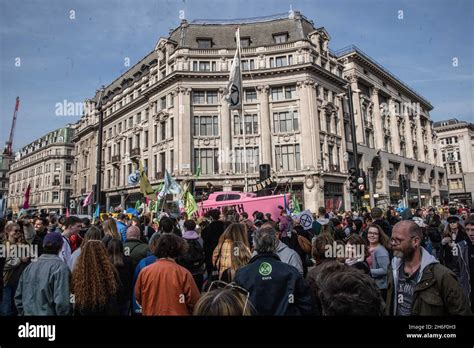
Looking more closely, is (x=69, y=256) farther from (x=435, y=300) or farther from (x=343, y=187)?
(x=343, y=187)

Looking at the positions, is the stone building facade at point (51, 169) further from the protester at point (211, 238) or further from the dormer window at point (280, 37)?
the protester at point (211, 238)

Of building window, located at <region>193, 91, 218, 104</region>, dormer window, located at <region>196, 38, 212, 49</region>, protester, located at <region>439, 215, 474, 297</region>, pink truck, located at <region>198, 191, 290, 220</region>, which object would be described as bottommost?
protester, located at <region>439, 215, 474, 297</region>

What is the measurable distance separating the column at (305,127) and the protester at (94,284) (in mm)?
30858

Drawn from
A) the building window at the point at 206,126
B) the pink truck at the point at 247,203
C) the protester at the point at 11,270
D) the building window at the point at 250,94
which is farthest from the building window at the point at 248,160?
the protester at the point at 11,270

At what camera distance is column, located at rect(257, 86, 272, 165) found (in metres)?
33.8

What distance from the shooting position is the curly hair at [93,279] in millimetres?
3096

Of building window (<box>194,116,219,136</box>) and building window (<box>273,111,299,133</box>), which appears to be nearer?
building window (<box>273,111,299,133</box>)

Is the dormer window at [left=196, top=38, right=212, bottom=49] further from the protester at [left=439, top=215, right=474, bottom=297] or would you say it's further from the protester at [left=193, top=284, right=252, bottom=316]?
the protester at [left=193, top=284, right=252, bottom=316]

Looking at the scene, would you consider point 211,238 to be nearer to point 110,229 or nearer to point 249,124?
point 110,229

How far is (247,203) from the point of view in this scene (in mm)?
18062

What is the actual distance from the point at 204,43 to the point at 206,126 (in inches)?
404

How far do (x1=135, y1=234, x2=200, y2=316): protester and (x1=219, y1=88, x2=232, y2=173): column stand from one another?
2981 cm

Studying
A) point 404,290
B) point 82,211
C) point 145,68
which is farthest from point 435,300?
point 82,211

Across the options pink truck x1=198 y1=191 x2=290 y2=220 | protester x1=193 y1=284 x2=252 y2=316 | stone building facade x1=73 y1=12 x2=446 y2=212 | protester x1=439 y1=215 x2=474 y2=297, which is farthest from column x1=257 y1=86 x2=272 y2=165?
protester x1=193 y1=284 x2=252 y2=316
